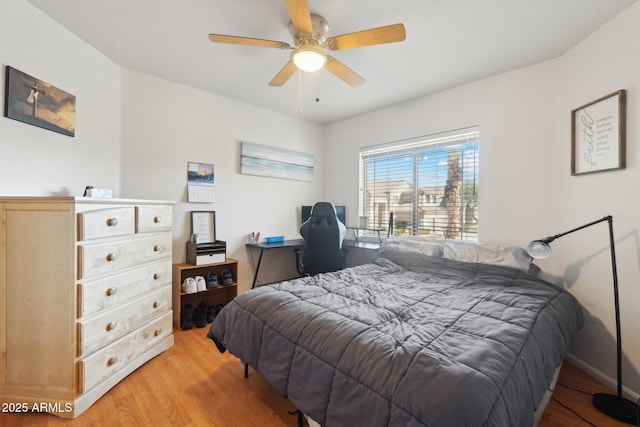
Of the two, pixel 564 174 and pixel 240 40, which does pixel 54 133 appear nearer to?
pixel 240 40

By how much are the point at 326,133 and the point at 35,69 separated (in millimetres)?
3207

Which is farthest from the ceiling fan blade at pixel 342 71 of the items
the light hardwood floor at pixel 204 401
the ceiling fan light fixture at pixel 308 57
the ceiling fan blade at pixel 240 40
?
the light hardwood floor at pixel 204 401

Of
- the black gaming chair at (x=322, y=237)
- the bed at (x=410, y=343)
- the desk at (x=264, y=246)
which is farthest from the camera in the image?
the desk at (x=264, y=246)

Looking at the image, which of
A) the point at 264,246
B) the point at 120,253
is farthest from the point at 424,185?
the point at 120,253

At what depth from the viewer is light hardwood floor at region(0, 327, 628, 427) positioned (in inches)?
58.4

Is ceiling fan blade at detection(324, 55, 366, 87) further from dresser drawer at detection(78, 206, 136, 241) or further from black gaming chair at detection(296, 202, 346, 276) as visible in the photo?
dresser drawer at detection(78, 206, 136, 241)

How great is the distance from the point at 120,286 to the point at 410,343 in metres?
1.86

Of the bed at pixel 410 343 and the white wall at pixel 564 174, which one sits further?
the white wall at pixel 564 174

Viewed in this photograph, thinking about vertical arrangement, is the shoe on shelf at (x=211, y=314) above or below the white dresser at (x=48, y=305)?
below

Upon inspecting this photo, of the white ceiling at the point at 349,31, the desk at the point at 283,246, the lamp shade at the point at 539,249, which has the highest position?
the white ceiling at the point at 349,31

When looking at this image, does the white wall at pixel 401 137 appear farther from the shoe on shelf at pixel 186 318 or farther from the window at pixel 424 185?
the shoe on shelf at pixel 186 318

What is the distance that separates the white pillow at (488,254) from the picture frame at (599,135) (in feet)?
2.51

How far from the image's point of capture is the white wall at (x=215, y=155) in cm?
262

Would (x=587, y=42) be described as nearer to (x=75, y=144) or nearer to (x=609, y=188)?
(x=609, y=188)
